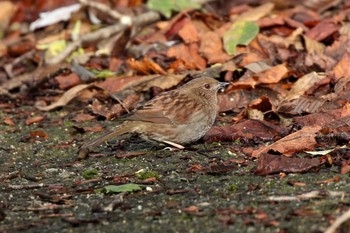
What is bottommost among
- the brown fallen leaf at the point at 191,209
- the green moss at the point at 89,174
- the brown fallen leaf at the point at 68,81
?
the brown fallen leaf at the point at 68,81

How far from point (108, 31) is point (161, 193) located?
5.80 metres

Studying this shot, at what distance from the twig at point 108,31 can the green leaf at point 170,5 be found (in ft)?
0.38

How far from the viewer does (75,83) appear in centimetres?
1030

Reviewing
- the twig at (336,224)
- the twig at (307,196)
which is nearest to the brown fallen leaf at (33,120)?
the twig at (307,196)

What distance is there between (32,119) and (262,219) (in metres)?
4.70

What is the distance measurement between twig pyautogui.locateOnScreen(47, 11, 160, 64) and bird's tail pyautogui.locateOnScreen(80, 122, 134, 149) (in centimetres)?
347

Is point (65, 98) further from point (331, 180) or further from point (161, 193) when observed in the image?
point (331, 180)

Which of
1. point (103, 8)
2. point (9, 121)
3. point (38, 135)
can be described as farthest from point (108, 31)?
point (38, 135)

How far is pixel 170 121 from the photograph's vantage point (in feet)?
26.1

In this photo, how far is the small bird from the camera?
781 cm

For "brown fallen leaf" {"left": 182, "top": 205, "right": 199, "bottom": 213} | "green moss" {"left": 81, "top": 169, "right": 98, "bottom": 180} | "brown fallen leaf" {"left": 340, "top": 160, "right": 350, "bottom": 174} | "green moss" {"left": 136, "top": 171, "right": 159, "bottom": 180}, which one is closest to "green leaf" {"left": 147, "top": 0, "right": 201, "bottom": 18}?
"green moss" {"left": 81, "top": 169, "right": 98, "bottom": 180}

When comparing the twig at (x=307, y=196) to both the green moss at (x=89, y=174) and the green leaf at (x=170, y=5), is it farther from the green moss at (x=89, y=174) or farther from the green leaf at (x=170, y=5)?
the green leaf at (x=170, y=5)

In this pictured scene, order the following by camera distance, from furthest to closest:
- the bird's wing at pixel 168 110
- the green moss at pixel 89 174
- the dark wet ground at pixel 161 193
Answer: the bird's wing at pixel 168 110, the green moss at pixel 89 174, the dark wet ground at pixel 161 193

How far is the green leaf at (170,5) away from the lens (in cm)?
1164
